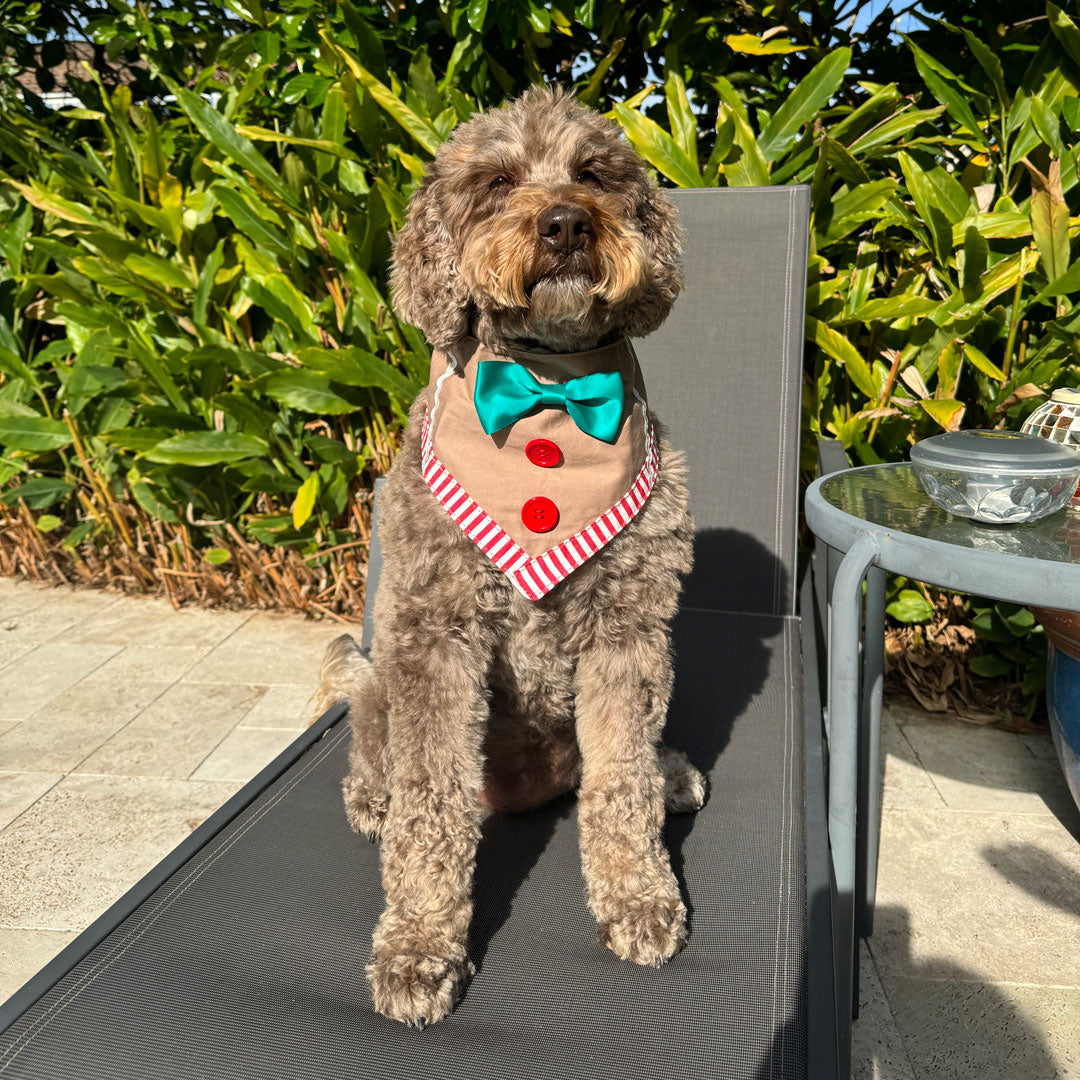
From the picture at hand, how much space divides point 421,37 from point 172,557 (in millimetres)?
2775

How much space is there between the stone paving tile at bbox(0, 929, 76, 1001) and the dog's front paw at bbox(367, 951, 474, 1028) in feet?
4.03

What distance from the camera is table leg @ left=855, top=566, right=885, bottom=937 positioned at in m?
2.14

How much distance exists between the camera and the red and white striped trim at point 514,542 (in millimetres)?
1639

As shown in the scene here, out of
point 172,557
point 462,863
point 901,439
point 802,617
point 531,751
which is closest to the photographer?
point 462,863

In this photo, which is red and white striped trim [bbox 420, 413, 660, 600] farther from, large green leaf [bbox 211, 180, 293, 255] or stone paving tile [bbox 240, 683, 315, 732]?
large green leaf [bbox 211, 180, 293, 255]

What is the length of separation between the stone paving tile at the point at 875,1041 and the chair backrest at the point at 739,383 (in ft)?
3.69

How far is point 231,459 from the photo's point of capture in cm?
402

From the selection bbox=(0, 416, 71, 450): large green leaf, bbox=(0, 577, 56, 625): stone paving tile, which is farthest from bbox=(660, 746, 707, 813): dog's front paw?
bbox=(0, 577, 56, 625): stone paving tile

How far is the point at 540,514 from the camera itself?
5.47ft

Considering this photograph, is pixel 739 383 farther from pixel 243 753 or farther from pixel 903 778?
pixel 243 753

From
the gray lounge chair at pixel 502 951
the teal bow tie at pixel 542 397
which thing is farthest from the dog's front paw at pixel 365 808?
the teal bow tie at pixel 542 397

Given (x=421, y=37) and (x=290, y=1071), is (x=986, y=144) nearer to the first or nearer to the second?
(x=421, y=37)

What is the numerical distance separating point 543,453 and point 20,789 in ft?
8.15

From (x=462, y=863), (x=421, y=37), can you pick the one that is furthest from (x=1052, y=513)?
(x=421, y=37)
